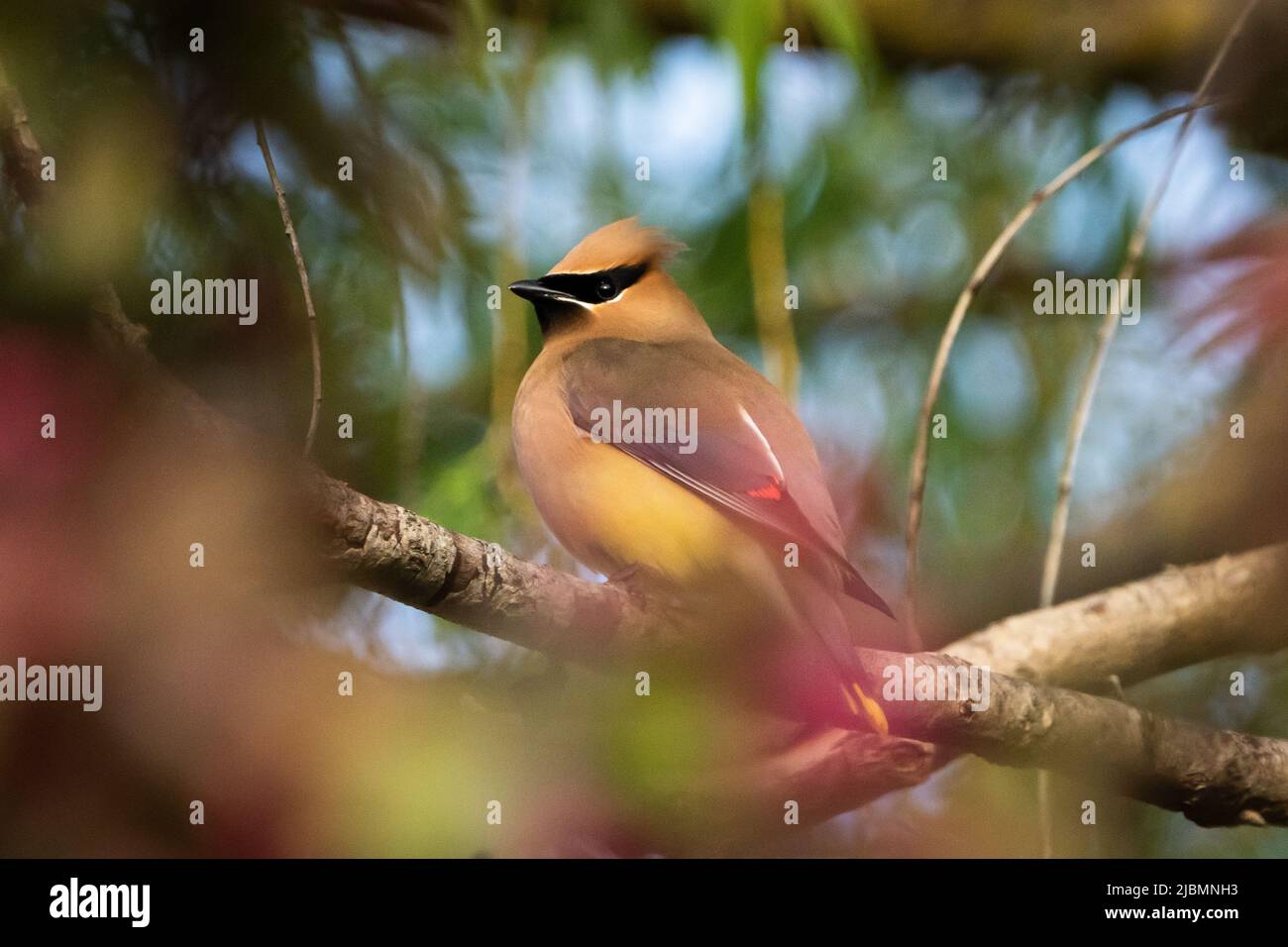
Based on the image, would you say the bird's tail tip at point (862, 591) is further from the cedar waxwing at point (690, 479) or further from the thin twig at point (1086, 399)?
the thin twig at point (1086, 399)

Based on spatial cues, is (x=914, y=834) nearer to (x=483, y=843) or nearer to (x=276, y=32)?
(x=483, y=843)

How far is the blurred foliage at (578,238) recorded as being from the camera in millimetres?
2012

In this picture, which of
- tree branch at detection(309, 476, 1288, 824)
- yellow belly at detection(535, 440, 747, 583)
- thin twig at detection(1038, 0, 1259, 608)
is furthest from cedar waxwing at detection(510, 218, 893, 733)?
thin twig at detection(1038, 0, 1259, 608)

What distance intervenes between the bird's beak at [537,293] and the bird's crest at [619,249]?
0.06m

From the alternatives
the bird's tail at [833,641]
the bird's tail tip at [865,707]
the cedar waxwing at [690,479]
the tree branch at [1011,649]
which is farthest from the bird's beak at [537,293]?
the bird's tail tip at [865,707]

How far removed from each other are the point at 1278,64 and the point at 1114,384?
2.66 feet

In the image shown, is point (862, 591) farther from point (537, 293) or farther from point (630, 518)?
point (537, 293)

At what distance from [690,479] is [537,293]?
0.65 m

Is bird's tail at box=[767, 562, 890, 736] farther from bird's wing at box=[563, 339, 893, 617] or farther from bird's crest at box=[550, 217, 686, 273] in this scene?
bird's crest at box=[550, 217, 686, 273]

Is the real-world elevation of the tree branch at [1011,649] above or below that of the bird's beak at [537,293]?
below

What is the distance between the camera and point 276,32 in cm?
235

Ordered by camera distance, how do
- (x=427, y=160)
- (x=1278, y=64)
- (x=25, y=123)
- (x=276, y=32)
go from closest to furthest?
(x=25, y=123) → (x=276, y=32) → (x=427, y=160) → (x=1278, y=64)

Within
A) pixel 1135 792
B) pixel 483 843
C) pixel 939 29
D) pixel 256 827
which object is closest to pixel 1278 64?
pixel 939 29

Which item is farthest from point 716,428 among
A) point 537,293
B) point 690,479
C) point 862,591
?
→ point 537,293
